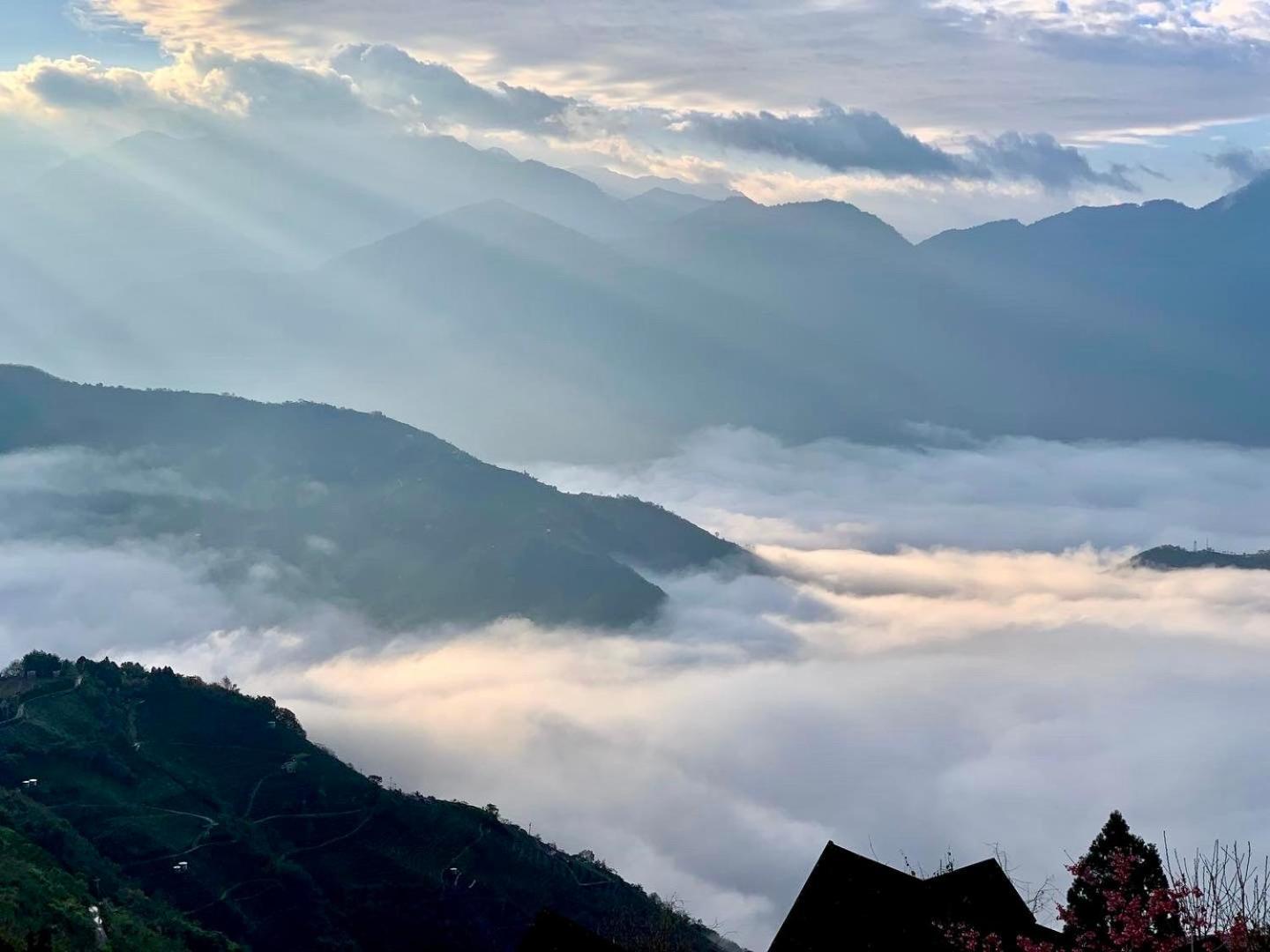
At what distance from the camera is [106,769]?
94250mm

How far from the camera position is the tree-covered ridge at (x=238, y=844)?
257 feet

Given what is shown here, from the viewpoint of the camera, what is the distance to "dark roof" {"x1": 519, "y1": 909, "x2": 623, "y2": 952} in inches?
1321

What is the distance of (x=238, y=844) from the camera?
89.2 m

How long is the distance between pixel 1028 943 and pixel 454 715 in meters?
145

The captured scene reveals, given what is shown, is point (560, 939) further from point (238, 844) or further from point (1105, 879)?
point (238, 844)

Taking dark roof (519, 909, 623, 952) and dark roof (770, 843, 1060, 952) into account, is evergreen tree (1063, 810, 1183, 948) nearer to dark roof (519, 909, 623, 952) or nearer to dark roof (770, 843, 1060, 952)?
dark roof (770, 843, 1060, 952)

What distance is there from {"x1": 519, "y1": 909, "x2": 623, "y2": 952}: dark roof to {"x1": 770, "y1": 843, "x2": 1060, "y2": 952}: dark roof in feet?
16.5

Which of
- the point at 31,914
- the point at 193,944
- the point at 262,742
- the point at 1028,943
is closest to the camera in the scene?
the point at 1028,943

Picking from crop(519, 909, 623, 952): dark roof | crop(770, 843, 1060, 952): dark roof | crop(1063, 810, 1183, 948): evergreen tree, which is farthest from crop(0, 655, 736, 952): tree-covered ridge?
crop(519, 909, 623, 952): dark roof

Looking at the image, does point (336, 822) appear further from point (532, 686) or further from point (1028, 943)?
point (532, 686)

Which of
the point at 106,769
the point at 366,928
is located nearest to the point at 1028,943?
the point at 366,928

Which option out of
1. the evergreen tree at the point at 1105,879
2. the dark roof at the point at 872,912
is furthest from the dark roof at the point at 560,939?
the evergreen tree at the point at 1105,879

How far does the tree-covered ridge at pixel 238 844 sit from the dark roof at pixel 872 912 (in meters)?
34.7

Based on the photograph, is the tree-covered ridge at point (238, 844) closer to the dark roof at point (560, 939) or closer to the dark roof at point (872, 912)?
the dark roof at point (872, 912)
